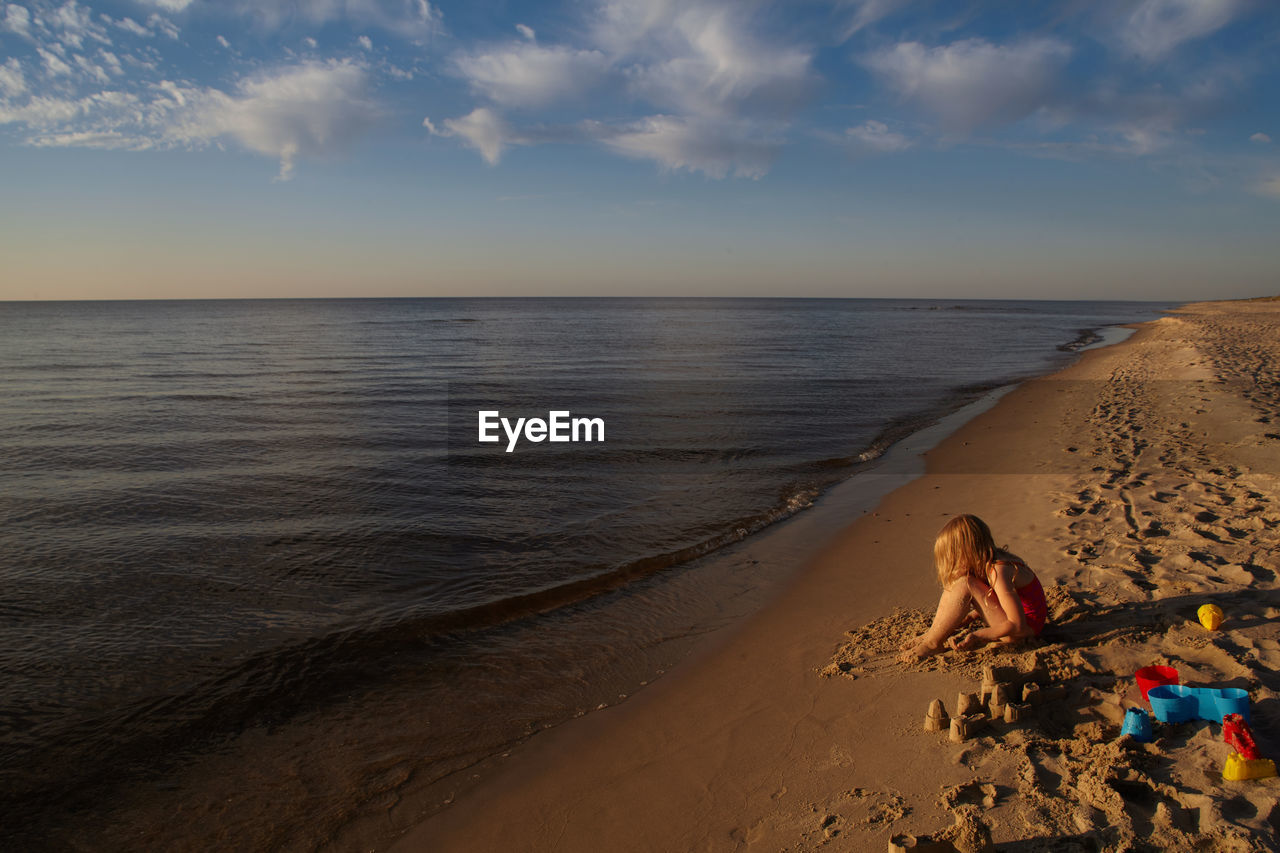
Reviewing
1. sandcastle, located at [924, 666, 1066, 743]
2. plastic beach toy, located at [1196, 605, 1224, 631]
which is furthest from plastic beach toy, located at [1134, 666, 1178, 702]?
plastic beach toy, located at [1196, 605, 1224, 631]

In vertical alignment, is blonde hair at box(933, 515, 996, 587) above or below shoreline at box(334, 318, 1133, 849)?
above

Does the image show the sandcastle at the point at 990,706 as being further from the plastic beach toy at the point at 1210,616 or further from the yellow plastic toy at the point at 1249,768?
the plastic beach toy at the point at 1210,616

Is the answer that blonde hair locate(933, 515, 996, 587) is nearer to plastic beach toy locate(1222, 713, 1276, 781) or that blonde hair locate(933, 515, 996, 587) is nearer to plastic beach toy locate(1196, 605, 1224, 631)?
plastic beach toy locate(1196, 605, 1224, 631)

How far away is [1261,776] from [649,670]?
377cm

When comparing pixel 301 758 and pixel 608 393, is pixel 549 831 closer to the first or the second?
pixel 301 758

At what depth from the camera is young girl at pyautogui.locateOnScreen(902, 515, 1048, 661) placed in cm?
476

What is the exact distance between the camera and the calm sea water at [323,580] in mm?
4523

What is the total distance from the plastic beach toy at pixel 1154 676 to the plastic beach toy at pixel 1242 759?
0.58m

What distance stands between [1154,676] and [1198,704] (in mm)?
397

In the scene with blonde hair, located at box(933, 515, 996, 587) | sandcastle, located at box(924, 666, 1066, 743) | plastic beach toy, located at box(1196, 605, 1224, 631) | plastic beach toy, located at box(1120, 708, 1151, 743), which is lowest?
sandcastle, located at box(924, 666, 1066, 743)

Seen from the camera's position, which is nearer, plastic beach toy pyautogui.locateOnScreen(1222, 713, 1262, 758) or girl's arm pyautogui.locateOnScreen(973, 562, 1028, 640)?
plastic beach toy pyautogui.locateOnScreen(1222, 713, 1262, 758)

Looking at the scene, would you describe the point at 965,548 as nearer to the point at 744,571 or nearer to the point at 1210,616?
the point at 1210,616

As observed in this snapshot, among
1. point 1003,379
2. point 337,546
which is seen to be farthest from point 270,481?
point 1003,379

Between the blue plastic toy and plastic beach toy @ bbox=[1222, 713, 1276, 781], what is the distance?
20 centimetres
